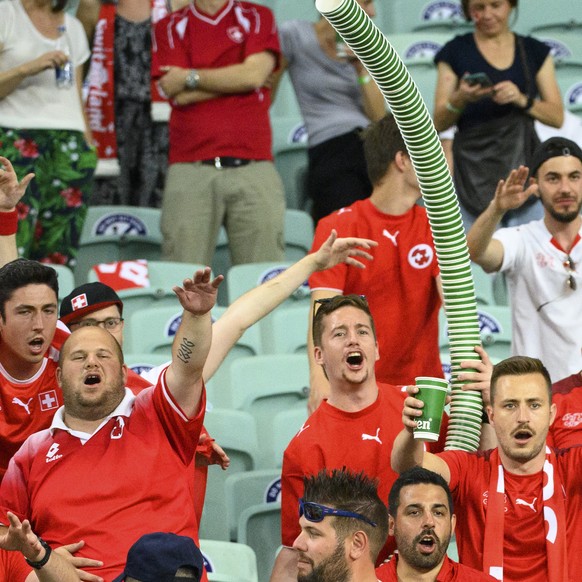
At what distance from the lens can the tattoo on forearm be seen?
4426 millimetres

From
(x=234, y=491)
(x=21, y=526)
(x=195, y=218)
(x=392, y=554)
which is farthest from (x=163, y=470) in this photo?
(x=195, y=218)

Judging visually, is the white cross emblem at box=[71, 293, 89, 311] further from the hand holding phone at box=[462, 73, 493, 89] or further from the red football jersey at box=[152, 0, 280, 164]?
the hand holding phone at box=[462, 73, 493, 89]

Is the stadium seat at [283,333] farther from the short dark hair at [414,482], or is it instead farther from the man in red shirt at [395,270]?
the short dark hair at [414,482]

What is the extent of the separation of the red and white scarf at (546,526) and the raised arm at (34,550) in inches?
53.8

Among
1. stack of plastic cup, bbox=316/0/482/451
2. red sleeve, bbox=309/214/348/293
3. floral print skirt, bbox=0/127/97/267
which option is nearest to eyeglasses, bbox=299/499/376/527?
stack of plastic cup, bbox=316/0/482/451

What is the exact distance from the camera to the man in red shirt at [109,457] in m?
4.58

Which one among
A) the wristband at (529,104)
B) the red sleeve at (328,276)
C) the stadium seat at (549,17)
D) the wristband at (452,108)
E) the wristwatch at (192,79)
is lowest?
the red sleeve at (328,276)

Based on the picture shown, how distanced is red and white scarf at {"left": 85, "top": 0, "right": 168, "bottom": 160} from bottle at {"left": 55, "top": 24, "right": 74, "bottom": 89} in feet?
3.08

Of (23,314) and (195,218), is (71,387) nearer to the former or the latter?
(23,314)

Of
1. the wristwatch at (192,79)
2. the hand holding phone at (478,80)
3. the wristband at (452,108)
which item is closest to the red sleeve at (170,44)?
the wristwatch at (192,79)

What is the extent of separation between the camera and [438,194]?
511 centimetres

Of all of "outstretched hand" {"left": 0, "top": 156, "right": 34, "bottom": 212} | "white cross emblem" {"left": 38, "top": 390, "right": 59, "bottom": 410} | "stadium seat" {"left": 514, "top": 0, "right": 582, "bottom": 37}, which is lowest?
"white cross emblem" {"left": 38, "top": 390, "right": 59, "bottom": 410}

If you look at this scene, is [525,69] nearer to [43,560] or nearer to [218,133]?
[218,133]

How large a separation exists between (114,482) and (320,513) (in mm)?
669
